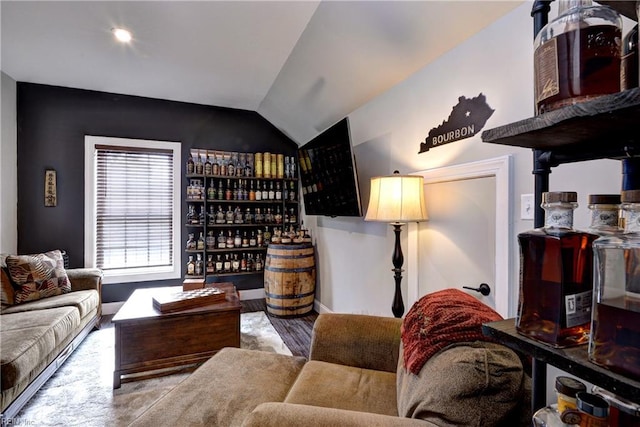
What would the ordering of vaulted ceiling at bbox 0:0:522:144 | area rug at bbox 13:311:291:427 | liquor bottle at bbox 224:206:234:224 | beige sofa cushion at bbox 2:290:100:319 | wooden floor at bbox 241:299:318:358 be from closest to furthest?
1. area rug at bbox 13:311:291:427
2. vaulted ceiling at bbox 0:0:522:144
3. beige sofa cushion at bbox 2:290:100:319
4. wooden floor at bbox 241:299:318:358
5. liquor bottle at bbox 224:206:234:224

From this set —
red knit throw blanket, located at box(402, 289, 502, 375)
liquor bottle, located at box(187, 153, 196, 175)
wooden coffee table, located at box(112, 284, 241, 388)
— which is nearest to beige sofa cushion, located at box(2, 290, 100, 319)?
wooden coffee table, located at box(112, 284, 241, 388)

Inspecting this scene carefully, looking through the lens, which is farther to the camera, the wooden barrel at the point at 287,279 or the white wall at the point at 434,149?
the wooden barrel at the point at 287,279

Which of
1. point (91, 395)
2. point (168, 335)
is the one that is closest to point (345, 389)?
point (168, 335)

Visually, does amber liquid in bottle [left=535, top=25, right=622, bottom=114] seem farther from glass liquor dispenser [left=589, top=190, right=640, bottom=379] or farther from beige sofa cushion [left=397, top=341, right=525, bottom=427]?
beige sofa cushion [left=397, top=341, right=525, bottom=427]

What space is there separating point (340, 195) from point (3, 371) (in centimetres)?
245

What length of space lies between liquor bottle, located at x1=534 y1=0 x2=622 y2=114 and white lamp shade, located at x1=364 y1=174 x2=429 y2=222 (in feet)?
4.39

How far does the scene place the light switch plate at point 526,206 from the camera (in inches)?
55.5

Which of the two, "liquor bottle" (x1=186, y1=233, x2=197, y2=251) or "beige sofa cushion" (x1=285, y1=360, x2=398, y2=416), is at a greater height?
"liquor bottle" (x1=186, y1=233, x2=197, y2=251)

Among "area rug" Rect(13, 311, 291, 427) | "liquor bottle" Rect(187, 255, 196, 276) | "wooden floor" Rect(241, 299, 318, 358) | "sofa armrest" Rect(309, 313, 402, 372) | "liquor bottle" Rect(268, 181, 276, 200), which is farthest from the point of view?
"liquor bottle" Rect(268, 181, 276, 200)

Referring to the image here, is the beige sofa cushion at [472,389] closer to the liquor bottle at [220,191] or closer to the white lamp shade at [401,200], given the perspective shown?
the white lamp shade at [401,200]

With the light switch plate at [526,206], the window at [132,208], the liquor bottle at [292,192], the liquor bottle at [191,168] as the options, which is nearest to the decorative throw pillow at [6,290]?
the window at [132,208]

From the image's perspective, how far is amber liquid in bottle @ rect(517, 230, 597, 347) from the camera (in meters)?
0.56

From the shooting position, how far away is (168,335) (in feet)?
7.34

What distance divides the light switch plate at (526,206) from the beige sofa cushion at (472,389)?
29.1 inches
